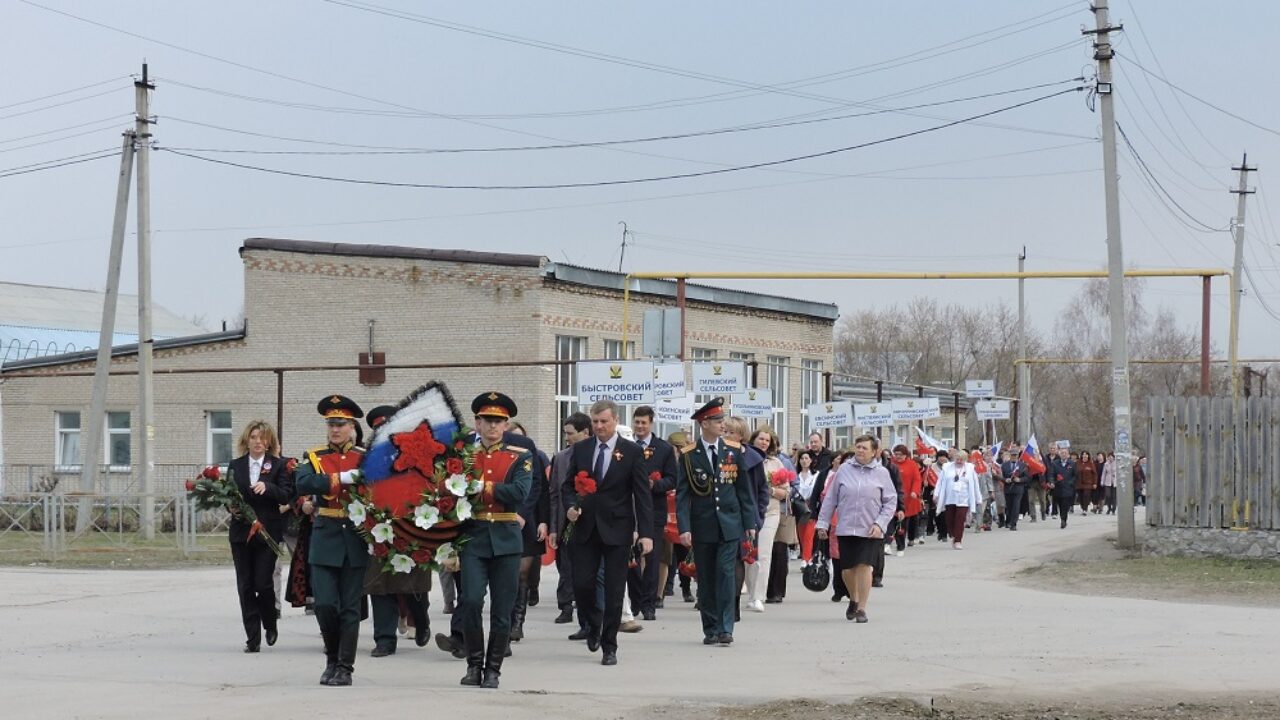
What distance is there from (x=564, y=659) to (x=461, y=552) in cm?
227

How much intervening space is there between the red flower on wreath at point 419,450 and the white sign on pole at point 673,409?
1405cm

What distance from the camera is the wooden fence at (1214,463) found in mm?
22875

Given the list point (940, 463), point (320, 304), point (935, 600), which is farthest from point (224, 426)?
point (935, 600)

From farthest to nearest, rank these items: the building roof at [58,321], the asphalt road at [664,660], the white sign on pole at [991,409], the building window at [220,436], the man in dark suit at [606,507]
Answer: the building roof at [58,321] → the white sign on pole at [991,409] → the building window at [220,436] → the man in dark suit at [606,507] → the asphalt road at [664,660]

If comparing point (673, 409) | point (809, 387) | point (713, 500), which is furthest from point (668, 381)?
point (809, 387)

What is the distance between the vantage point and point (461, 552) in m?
11.1

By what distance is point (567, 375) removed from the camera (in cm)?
3909

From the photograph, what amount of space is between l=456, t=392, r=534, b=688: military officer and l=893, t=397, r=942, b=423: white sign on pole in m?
24.4

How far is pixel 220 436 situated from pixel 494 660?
105 ft

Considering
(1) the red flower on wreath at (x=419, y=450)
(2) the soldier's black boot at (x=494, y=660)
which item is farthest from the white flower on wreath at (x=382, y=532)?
(2) the soldier's black boot at (x=494, y=660)

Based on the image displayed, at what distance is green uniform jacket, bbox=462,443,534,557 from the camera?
36.0 feet

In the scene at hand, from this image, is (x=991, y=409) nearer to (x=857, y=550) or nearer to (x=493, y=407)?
(x=857, y=550)

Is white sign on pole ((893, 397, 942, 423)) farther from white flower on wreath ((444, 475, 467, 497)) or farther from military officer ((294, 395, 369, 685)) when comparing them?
white flower on wreath ((444, 475, 467, 497))

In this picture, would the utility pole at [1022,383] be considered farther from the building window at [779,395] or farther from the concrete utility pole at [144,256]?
the concrete utility pole at [144,256]
